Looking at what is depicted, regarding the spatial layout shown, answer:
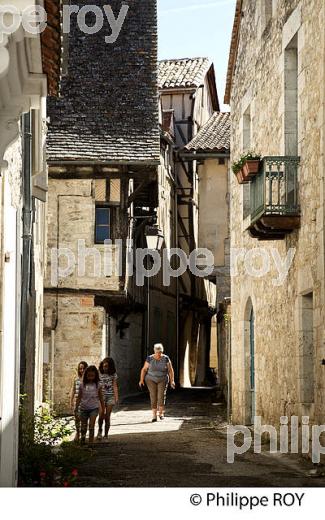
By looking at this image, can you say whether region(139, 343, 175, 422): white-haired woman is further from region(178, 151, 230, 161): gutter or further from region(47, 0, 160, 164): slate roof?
region(178, 151, 230, 161): gutter

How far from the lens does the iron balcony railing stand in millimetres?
14492

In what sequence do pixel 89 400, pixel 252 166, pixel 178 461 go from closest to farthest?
pixel 178 461
pixel 252 166
pixel 89 400

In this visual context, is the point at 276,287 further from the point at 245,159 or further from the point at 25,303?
the point at 25,303

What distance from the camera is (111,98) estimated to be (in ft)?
81.8

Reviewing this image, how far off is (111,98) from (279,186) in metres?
11.1

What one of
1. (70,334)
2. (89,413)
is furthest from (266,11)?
(70,334)

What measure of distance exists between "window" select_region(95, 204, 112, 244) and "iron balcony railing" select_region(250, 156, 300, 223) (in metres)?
8.78

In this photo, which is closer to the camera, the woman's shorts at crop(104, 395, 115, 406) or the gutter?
the woman's shorts at crop(104, 395, 115, 406)

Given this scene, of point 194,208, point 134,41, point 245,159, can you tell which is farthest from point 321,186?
point 194,208

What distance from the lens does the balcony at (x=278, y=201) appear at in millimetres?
14443

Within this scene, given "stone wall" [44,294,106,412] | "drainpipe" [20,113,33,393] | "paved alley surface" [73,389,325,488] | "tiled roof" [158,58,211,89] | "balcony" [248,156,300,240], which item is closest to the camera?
"paved alley surface" [73,389,325,488]

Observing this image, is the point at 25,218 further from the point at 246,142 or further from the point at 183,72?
the point at 183,72

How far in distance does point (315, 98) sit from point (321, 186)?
118 cm

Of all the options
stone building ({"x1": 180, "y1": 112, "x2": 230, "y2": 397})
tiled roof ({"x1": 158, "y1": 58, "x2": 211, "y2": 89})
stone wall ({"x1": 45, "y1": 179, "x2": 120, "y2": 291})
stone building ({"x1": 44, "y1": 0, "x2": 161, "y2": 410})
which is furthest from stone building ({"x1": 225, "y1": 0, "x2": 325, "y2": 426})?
tiled roof ({"x1": 158, "y1": 58, "x2": 211, "y2": 89})
